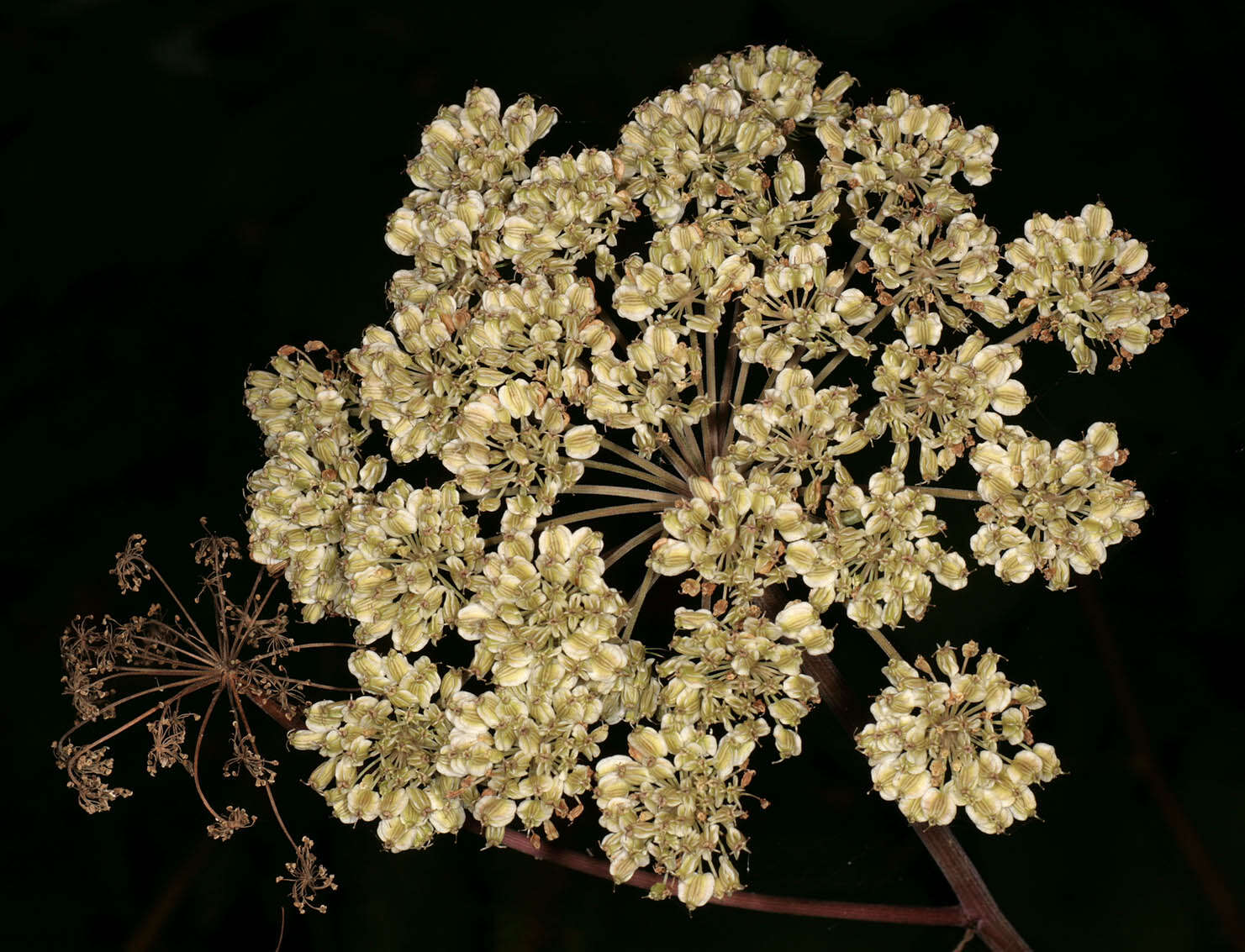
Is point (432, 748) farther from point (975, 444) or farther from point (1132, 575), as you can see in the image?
point (1132, 575)

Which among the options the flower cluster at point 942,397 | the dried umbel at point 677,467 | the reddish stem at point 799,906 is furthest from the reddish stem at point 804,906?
the flower cluster at point 942,397

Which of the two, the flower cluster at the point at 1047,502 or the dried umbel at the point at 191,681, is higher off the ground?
the flower cluster at the point at 1047,502

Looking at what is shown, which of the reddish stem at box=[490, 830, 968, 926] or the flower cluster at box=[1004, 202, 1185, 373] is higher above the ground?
the flower cluster at box=[1004, 202, 1185, 373]

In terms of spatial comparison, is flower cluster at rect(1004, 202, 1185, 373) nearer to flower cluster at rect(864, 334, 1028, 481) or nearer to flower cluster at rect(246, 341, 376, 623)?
flower cluster at rect(864, 334, 1028, 481)

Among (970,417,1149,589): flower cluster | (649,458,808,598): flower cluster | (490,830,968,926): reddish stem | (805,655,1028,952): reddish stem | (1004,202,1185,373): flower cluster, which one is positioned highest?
(1004,202,1185,373): flower cluster

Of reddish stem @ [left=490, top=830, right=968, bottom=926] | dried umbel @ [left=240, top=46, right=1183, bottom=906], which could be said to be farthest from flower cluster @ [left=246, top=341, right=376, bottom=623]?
reddish stem @ [left=490, top=830, right=968, bottom=926]

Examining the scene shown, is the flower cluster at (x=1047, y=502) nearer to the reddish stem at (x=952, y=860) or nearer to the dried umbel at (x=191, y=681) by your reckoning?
the reddish stem at (x=952, y=860)

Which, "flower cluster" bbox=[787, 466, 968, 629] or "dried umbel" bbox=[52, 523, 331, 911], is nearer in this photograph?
"flower cluster" bbox=[787, 466, 968, 629]
